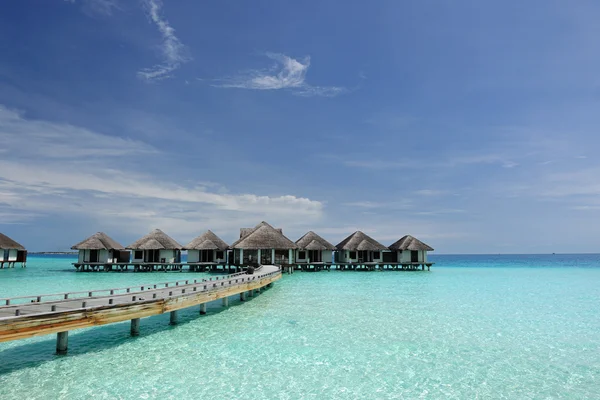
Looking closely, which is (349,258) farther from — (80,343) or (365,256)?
(80,343)

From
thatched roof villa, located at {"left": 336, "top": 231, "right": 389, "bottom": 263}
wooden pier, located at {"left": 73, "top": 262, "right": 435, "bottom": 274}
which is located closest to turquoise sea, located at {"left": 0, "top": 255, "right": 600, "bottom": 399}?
wooden pier, located at {"left": 73, "top": 262, "right": 435, "bottom": 274}

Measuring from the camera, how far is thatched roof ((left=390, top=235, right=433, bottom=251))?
49.1 meters

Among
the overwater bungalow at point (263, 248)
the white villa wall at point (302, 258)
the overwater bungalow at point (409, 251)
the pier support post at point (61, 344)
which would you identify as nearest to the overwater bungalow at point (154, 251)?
the overwater bungalow at point (263, 248)

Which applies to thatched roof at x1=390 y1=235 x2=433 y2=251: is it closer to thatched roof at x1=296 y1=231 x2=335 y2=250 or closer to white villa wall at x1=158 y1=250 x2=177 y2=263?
thatched roof at x1=296 y1=231 x2=335 y2=250

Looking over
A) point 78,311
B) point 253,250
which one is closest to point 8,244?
point 253,250

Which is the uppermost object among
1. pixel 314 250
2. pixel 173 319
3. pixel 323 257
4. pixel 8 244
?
pixel 8 244

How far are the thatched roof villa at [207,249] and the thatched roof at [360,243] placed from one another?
14.8 m

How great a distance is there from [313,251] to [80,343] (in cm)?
3732

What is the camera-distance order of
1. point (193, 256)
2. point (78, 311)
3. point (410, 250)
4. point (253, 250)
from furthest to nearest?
point (410, 250)
point (193, 256)
point (253, 250)
point (78, 311)

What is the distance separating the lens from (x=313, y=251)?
48469 millimetres

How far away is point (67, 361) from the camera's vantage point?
34.2ft

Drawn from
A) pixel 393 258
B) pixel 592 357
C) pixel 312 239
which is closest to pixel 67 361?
pixel 592 357

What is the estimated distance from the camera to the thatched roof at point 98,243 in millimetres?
45253

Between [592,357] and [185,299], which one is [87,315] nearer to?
[185,299]
